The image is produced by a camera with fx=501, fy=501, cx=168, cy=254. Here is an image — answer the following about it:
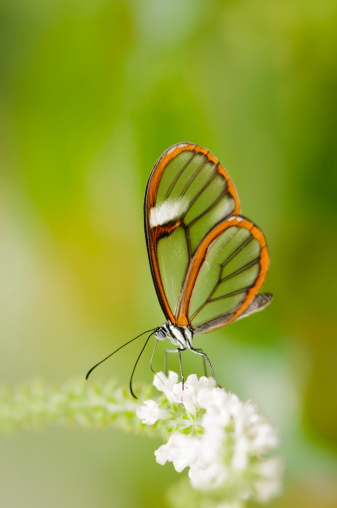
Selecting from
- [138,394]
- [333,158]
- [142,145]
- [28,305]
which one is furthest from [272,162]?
[28,305]

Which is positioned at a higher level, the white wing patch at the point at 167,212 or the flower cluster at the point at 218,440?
the white wing patch at the point at 167,212

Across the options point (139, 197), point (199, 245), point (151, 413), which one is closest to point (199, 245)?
point (199, 245)

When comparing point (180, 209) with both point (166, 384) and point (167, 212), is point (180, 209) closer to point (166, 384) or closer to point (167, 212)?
point (167, 212)

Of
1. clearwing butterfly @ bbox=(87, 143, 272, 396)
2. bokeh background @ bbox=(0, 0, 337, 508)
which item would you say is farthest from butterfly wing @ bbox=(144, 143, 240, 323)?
bokeh background @ bbox=(0, 0, 337, 508)

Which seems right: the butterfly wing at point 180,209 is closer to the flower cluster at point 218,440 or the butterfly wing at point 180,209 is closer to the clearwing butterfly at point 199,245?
the clearwing butterfly at point 199,245

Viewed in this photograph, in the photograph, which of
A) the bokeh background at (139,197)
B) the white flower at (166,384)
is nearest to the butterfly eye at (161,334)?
the white flower at (166,384)

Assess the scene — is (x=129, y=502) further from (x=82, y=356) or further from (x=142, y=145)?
(x=142, y=145)
